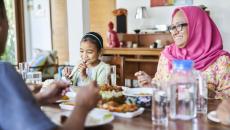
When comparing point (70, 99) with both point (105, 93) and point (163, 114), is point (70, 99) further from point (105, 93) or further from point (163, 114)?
point (163, 114)

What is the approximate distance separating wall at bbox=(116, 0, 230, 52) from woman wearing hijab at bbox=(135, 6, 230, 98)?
2.97 metres

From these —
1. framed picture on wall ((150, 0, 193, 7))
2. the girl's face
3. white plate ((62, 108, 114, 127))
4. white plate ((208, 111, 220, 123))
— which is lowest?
white plate ((208, 111, 220, 123))

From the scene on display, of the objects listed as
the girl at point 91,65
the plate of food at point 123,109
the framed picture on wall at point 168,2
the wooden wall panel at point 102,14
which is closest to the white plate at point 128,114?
the plate of food at point 123,109

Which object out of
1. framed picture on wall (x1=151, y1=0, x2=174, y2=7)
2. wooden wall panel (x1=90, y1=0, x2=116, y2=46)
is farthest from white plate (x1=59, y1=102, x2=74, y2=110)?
wooden wall panel (x1=90, y1=0, x2=116, y2=46)

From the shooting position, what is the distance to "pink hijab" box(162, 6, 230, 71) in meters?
2.00

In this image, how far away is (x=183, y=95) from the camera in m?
1.25

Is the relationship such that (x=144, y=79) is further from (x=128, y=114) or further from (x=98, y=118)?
(x=98, y=118)

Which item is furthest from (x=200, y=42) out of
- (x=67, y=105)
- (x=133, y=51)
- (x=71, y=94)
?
(x=133, y=51)

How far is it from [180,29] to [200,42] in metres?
0.16

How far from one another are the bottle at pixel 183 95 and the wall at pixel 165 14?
3903mm

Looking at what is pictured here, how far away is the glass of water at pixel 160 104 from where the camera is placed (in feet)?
3.81

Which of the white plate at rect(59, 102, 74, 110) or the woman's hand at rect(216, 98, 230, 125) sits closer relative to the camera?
the woman's hand at rect(216, 98, 230, 125)

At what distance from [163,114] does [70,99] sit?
1.87 feet

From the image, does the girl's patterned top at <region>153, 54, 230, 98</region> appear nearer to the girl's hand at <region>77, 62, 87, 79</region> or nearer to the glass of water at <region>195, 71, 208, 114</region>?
the glass of water at <region>195, 71, 208, 114</region>
